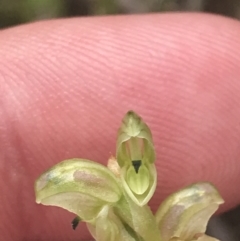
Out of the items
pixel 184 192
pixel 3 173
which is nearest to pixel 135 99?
pixel 3 173

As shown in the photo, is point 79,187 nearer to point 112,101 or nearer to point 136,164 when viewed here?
point 136,164

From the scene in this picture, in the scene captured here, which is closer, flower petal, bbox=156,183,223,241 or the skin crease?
flower petal, bbox=156,183,223,241

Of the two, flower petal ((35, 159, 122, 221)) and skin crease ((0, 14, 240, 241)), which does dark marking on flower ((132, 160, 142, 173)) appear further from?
skin crease ((0, 14, 240, 241))

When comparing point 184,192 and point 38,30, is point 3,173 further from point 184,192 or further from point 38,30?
point 184,192

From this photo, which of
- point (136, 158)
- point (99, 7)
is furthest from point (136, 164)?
point (99, 7)

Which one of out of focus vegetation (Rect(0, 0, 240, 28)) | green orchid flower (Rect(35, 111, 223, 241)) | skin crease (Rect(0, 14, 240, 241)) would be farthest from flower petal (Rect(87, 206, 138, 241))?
out of focus vegetation (Rect(0, 0, 240, 28))

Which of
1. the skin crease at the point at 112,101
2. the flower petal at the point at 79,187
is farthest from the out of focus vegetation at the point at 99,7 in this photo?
the flower petal at the point at 79,187
